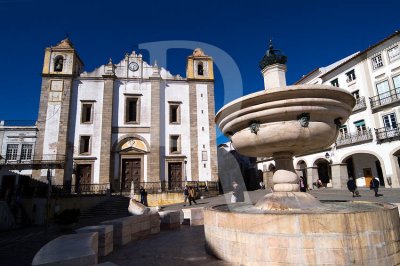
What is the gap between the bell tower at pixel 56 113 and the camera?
2152 centimetres

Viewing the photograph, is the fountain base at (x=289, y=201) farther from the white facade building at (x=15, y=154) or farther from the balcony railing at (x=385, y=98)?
the white facade building at (x=15, y=154)

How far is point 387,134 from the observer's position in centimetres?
1962

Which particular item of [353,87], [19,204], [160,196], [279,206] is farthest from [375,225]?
[353,87]

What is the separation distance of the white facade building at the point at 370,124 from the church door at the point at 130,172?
54.3ft

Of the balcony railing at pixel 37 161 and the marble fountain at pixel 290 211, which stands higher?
the balcony railing at pixel 37 161

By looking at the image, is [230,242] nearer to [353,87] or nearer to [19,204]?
[19,204]

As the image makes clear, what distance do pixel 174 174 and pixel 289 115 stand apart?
1962cm

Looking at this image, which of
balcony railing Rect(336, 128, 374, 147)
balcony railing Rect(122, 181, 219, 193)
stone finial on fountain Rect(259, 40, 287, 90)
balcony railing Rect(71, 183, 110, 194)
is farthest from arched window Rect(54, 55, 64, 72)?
balcony railing Rect(336, 128, 374, 147)

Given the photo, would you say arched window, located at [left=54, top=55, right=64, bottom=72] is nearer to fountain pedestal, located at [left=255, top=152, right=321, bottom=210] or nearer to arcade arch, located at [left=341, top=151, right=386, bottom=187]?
fountain pedestal, located at [left=255, top=152, right=321, bottom=210]

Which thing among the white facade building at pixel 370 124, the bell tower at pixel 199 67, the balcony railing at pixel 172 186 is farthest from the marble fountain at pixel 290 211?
the bell tower at pixel 199 67

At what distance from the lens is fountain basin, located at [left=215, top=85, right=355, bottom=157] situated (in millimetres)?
4352

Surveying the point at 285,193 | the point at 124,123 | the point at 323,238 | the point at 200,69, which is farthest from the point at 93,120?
the point at 323,238

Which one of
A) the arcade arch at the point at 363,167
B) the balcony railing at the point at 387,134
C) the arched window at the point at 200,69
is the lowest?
the arcade arch at the point at 363,167

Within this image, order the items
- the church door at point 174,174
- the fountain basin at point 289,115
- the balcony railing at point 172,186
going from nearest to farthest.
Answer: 1. the fountain basin at point 289,115
2. the balcony railing at point 172,186
3. the church door at point 174,174
